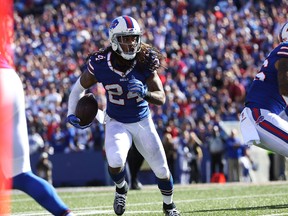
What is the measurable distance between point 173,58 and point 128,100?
438 inches

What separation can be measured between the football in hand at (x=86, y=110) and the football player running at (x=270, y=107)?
1.24m

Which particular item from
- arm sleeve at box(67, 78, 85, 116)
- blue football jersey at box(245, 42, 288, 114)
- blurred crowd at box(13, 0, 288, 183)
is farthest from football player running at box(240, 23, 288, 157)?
blurred crowd at box(13, 0, 288, 183)

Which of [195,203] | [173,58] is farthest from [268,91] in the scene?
[173,58]

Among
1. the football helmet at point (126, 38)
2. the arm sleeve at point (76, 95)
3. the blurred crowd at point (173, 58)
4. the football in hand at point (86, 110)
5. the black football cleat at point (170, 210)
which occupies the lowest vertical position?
the blurred crowd at point (173, 58)

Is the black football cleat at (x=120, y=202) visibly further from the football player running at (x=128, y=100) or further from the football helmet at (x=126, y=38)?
the football helmet at (x=126, y=38)

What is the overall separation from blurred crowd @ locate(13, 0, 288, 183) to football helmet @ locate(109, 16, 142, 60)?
742 centimetres

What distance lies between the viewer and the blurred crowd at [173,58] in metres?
15.4

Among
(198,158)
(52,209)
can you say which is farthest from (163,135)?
(52,209)

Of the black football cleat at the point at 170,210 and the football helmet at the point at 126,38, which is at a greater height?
the football helmet at the point at 126,38

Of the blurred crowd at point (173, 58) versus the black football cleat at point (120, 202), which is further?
the blurred crowd at point (173, 58)

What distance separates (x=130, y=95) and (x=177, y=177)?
27.8 ft

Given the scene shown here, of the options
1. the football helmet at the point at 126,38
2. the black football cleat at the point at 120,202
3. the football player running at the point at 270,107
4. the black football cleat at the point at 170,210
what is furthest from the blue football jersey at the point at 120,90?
the football player running at the point at 270,107

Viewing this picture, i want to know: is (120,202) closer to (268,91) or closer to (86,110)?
(86,110)

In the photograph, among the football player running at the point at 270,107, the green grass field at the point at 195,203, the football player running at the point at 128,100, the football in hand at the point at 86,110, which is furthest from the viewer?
the green grass field at the point at 195,203
